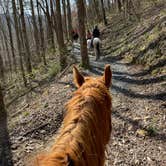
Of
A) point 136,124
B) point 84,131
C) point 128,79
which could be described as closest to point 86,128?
point 84,131

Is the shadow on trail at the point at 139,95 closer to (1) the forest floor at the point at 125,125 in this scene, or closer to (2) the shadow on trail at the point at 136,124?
(1) the forest floor at the point at 125,125

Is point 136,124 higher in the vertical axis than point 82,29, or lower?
lower

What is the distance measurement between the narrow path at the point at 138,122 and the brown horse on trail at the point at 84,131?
3.40 metres

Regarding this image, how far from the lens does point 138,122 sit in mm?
7363

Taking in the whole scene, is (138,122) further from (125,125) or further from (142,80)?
(142,80)

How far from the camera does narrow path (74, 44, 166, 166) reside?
5.96 metres

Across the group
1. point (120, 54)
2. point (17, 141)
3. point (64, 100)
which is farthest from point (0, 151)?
point (120, 54)

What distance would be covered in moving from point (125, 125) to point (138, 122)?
33 centimetres

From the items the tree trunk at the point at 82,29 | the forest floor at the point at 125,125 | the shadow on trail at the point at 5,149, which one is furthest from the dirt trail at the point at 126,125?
the tree trunk at the point at 82,29

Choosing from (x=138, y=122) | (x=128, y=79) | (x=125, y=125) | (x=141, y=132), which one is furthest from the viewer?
(x=128, y=79)

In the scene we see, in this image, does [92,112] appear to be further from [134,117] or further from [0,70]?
[0,70]

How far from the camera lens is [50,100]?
31.8 feet

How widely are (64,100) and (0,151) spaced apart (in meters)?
2.76

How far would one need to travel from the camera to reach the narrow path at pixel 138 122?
5957mm
